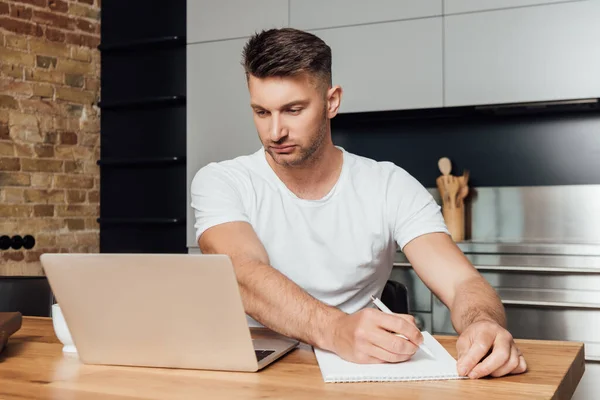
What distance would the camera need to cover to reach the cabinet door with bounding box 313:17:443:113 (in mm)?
3668

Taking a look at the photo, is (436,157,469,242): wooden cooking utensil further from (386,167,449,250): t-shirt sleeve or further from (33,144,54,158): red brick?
(33,144,54,158): red brick

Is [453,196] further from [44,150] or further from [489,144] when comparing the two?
[44,150]

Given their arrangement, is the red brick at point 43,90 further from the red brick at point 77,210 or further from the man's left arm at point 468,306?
the man's left arm at point 468,306

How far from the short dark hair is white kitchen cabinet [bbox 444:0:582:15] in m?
1.90

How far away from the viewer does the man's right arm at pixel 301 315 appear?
122 cm

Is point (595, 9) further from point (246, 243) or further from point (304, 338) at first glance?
point (304, 338)

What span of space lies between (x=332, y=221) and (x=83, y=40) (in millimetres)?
2961

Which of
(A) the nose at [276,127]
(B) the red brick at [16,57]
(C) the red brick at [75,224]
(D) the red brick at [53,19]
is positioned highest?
(D) the red brick at [53,19]

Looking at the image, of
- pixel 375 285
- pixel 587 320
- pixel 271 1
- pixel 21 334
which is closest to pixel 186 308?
pixel 21 334

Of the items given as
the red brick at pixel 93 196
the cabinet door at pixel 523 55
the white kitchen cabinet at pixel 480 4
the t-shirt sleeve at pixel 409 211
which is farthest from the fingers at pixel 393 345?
the red brick at pixel 93 196

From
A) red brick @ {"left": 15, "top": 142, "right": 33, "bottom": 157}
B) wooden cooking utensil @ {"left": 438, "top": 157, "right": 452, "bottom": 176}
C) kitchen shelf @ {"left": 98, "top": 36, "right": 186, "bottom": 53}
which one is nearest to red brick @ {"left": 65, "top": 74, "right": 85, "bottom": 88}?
kitchen shelf @ {"left": 98, "top": 36, "right": 186, "bottom": 53}

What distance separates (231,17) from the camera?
414 cm

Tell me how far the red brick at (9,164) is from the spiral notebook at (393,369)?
10.2 feet

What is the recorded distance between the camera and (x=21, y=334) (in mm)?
1670
